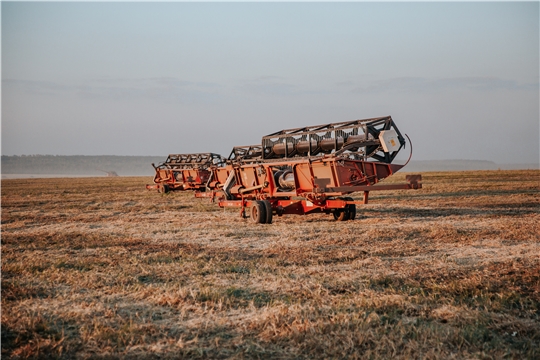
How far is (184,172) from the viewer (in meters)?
26.0

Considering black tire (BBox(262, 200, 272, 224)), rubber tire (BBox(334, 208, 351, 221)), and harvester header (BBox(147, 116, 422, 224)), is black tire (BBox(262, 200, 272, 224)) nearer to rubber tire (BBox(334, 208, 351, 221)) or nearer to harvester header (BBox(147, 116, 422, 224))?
harvester header (BBox(147, 116, 422, 224))

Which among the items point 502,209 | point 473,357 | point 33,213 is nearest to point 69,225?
point 33,213

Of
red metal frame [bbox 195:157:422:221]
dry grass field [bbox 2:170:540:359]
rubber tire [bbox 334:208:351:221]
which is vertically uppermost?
red metal frame [bbox 195:157:422:221]

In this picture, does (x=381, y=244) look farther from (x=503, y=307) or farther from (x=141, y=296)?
(x=141, y=296)

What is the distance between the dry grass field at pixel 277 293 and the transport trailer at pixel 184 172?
13.4m

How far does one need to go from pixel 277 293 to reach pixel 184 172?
68.7 ft

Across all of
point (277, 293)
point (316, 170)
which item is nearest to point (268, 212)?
point (316, 170)

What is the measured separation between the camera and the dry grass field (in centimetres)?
414

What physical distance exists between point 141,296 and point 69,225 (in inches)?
334

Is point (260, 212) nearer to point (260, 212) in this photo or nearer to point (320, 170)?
point (260, 212)

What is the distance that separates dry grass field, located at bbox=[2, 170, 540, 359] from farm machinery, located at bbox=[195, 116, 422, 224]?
1.23 metres

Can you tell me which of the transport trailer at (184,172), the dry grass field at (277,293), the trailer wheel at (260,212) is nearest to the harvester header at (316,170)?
the trailer wheel at (260,212)

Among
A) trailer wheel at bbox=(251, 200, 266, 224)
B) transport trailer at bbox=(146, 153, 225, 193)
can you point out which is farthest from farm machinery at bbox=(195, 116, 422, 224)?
transport trailer at bbox=(146, 153, 225, 193)

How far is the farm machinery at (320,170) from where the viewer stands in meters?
11.9
